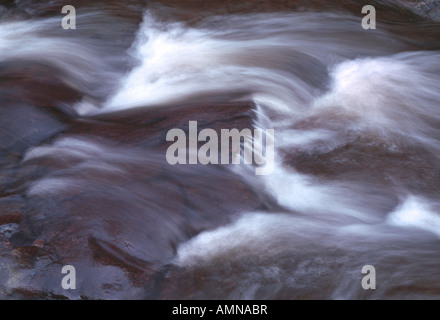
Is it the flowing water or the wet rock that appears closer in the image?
the flowing water

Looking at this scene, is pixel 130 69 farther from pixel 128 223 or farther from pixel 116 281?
pixel 116 281

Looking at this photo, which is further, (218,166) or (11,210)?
(218,166)

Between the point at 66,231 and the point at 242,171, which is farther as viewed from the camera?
the point at 242,171

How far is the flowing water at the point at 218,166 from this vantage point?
10.8 ft

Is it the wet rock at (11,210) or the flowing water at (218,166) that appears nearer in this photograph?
the flowing water at (218,166)

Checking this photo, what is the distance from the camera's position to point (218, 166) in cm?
393

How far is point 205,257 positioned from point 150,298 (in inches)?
16.6

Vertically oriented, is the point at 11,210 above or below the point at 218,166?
below

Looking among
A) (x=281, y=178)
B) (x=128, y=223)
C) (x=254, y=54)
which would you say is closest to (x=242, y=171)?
(x=281, y=178)

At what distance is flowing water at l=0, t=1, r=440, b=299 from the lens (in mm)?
3277
